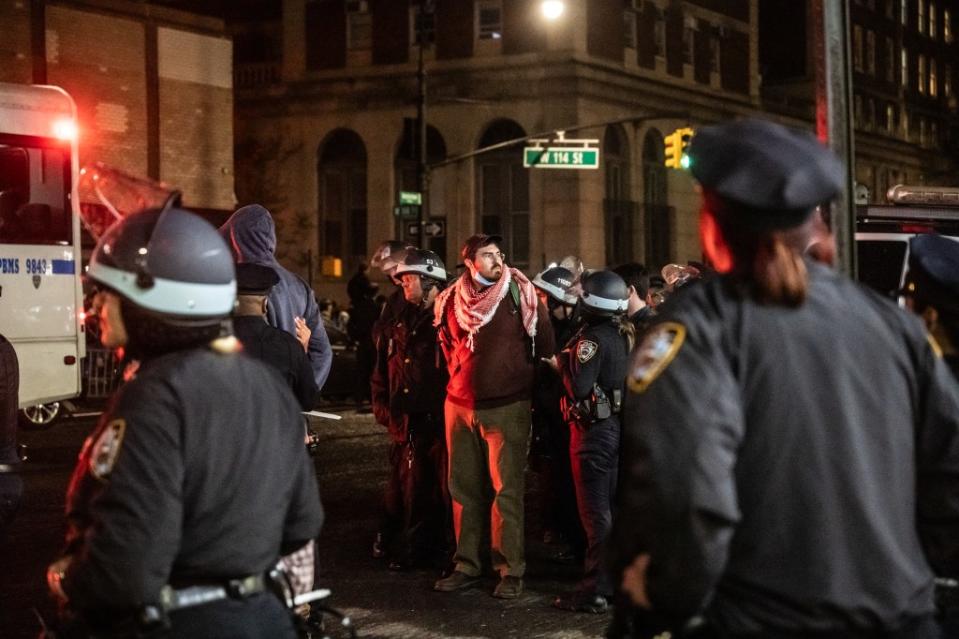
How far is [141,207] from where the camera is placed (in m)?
3.87

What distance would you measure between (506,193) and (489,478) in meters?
34.1

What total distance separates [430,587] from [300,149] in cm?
3704

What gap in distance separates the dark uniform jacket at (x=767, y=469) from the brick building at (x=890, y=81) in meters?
53.6

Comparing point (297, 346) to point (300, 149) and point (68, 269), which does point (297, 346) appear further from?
point (300, 149)

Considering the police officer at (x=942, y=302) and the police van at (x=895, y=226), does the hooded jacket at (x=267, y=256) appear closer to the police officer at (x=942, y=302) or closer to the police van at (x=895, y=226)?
the police officer at (x=942, y=302)

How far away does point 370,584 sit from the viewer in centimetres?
854

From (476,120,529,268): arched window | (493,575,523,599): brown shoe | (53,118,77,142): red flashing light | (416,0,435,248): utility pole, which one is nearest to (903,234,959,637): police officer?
(493,575,523,599): brown shoe

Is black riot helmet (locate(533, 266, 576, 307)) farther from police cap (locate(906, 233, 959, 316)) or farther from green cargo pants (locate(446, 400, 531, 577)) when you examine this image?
police cap (locate(906, 233, 959, 316))

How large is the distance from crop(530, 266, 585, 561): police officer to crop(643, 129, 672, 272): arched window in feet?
115

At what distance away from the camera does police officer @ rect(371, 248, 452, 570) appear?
8.95 m

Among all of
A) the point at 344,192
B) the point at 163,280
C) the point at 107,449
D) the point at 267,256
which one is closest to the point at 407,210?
the point at 344,192

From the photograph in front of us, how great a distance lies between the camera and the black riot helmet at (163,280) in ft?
11.0

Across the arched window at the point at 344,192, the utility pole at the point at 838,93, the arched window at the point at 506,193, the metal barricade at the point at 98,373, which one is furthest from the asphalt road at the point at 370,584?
the arched window at the point at 344,192

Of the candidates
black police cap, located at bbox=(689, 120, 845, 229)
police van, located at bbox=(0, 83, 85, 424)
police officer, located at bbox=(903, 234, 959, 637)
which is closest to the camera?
black police cap, located at bbox=(689, 120, 845, 229)
